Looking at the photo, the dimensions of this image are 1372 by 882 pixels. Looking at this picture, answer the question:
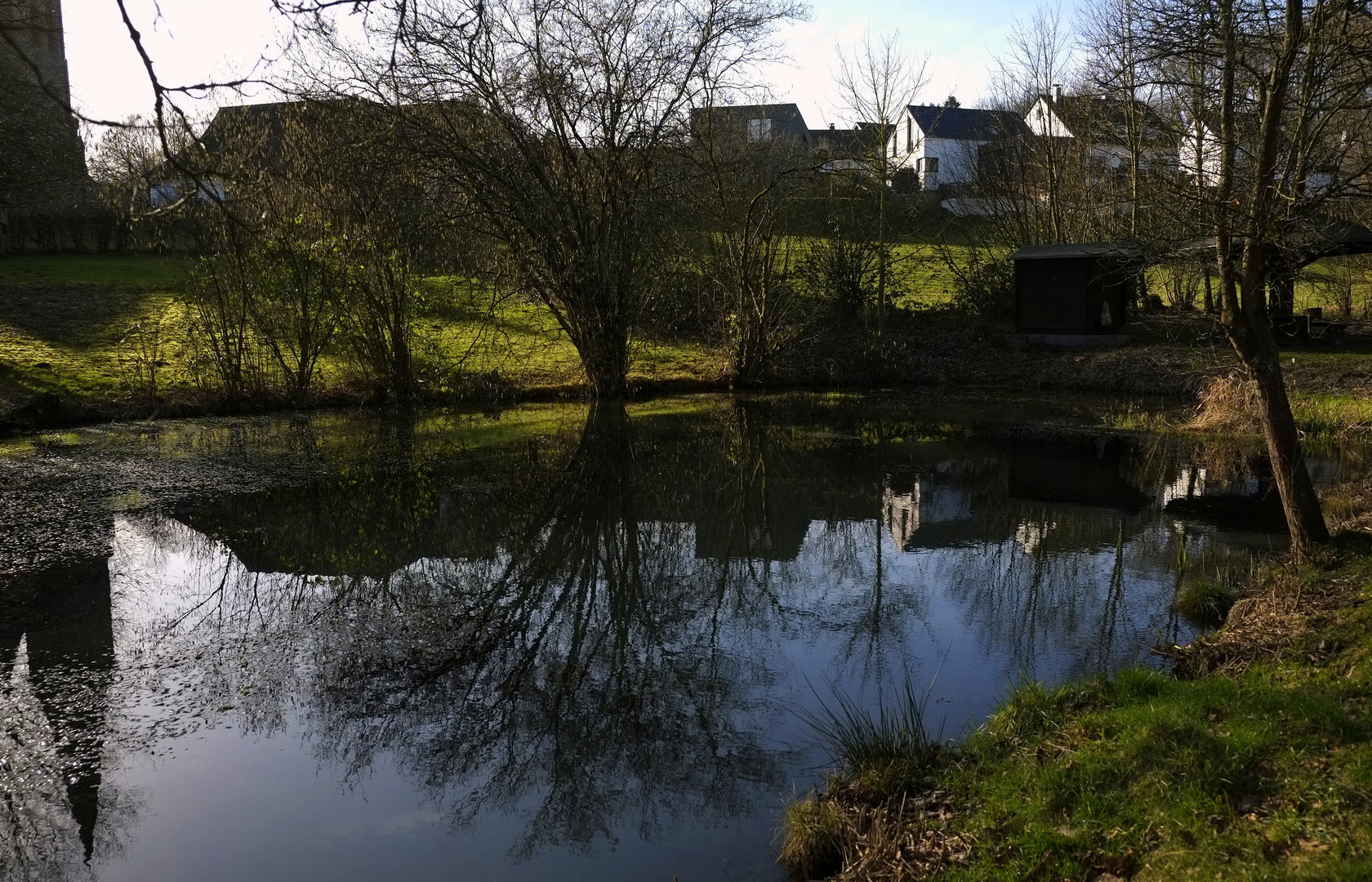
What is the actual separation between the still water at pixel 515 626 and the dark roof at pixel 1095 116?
35.3 feet

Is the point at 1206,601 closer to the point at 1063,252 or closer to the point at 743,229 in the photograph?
the point at 743,229

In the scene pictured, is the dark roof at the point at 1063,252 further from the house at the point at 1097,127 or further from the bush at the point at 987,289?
the house at the point at 1097,127

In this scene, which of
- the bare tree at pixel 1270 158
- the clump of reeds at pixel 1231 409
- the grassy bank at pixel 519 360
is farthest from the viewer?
the grassy bank at pixel 519 360

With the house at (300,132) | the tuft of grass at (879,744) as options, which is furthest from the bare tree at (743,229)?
the tuft of grass at (879,744)

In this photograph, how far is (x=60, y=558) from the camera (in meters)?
8.82

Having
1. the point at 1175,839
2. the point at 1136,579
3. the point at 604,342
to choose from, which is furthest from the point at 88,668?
the point at 604,342

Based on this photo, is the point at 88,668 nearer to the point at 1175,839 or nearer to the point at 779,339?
the point at 1175,839

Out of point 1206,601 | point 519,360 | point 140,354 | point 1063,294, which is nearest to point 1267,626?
point 1206,601

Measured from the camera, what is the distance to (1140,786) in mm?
4250

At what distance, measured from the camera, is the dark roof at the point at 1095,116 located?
22.1m

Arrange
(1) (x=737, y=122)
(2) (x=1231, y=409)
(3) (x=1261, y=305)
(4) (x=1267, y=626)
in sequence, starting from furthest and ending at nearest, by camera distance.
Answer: (1) (x=737, y=122) → (2) (x=1231, y=409) → (3) (x=1261, y=305) → (4) (x=1267, y=626)

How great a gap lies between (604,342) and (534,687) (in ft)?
44.5

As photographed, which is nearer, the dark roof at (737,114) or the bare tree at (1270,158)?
the bare tree at (1270,158)

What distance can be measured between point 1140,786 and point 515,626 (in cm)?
449
